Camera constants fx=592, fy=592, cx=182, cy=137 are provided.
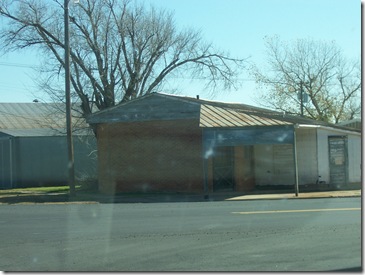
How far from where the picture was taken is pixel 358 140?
28.4 meters

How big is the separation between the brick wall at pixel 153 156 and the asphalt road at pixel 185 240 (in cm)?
889

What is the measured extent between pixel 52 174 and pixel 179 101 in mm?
14025

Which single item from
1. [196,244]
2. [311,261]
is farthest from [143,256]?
[311,261]

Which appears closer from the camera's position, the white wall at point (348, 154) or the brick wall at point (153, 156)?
the brick wall at point (153, 156)

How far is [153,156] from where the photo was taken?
88.1ft

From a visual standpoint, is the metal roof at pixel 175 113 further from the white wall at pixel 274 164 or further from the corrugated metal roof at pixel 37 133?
the corrugated metal roof at pixel 37 133

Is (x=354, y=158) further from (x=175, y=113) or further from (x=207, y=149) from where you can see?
(x=175, y=113)

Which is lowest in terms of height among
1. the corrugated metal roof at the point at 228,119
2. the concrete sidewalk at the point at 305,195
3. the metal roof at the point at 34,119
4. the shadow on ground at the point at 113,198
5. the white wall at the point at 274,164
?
the concrete sidewalk at the point at 305,195

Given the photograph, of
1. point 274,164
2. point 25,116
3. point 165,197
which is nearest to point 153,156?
point 165,197

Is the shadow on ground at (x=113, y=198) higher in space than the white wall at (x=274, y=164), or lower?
lower

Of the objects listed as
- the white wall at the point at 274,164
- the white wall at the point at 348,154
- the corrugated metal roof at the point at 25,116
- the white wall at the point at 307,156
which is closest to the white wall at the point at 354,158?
the white wall at the point at 348,154

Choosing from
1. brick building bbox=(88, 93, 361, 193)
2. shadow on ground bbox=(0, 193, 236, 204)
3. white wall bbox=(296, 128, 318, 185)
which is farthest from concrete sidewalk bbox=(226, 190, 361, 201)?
white wall bbox=(296, 128, 318, 185)

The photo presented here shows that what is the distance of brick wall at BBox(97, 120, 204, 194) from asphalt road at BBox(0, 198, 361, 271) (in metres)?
8.89

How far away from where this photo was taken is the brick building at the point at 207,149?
83.1 feet
